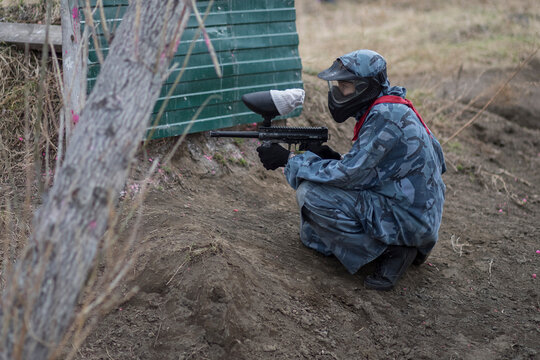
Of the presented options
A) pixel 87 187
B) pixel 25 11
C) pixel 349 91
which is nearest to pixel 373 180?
pixel 349 91

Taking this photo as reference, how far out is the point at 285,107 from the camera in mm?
3506

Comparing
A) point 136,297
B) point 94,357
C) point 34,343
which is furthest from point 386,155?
point 34,343

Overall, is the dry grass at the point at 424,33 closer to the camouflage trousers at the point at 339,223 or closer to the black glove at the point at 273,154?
the black glove at the point at 273,154

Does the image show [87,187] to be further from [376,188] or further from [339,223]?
[376,188]

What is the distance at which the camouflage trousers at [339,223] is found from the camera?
347cm

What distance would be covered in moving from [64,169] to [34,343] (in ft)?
1.93

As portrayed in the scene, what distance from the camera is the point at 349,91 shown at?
348cm

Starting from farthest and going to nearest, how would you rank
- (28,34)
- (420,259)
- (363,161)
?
(28,34) < (420,259) < (363,161)

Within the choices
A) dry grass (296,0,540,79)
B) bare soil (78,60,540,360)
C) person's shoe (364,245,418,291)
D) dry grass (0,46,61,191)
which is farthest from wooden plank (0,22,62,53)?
dry grass (296,0,540,79)

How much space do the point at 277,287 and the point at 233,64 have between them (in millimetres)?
2251

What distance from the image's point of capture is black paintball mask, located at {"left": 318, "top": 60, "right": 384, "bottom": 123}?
3396mm

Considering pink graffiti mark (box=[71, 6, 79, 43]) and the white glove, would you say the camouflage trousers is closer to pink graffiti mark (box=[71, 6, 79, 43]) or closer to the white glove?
the white glove

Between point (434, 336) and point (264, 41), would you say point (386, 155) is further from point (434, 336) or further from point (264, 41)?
point (264, 41)

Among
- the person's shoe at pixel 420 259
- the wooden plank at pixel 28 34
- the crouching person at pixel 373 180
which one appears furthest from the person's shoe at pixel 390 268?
the wooden plank at pixel 28 34
